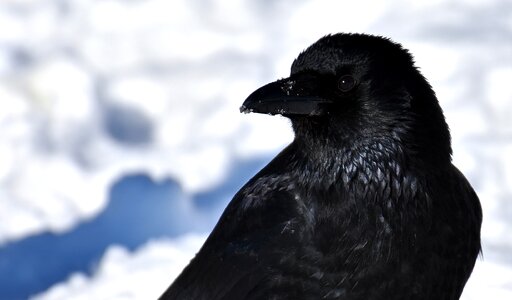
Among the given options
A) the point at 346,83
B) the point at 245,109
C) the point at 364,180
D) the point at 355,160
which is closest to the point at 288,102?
the point at 245,109

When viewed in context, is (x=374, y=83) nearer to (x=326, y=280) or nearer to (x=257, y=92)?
(x=257, y=92)

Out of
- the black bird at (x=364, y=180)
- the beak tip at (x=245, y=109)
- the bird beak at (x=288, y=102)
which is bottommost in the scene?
the black bird at (x=364, y=180)

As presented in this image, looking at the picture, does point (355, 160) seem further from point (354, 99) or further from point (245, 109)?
point (245, 109)

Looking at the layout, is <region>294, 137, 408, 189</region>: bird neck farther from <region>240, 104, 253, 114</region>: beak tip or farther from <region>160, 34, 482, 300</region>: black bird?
<region>240, 104, 253, 114</region>: beak tip

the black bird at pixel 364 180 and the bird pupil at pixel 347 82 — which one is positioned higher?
the bird pupil at pixel 347 82

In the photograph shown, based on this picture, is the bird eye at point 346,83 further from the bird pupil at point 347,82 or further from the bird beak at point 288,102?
the bird beak at point 288,102

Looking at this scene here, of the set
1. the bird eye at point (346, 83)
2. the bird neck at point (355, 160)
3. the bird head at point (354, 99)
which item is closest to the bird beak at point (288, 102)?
the bird head at point (354, 99)

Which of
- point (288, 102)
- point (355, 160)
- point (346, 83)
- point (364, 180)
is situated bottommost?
point (364, 180)
